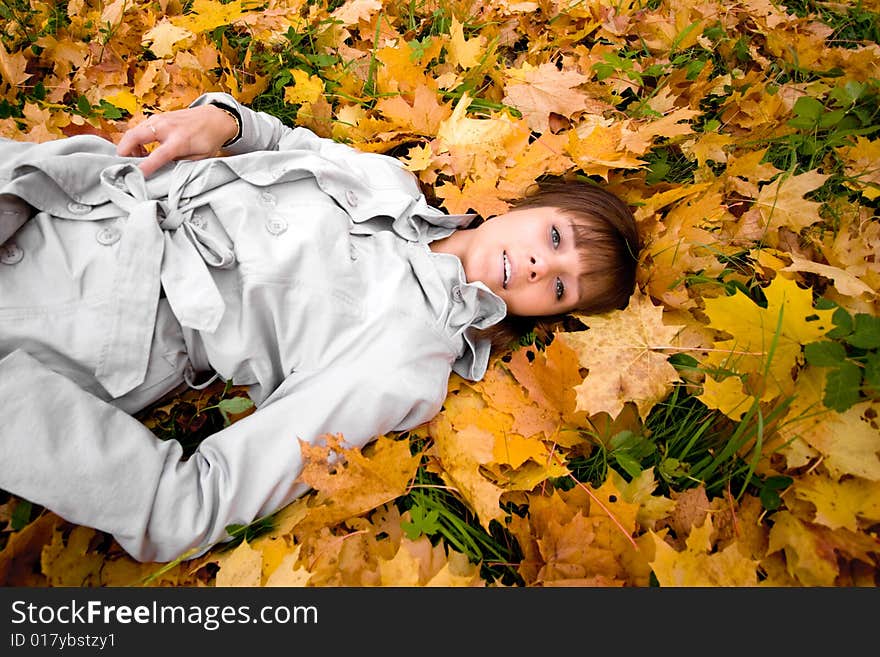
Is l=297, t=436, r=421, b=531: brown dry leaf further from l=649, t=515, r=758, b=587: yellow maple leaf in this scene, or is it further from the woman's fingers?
the woman's fingers

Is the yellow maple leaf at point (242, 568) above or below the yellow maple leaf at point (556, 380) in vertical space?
below

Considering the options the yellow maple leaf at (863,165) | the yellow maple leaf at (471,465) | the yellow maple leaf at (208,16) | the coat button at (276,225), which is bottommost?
the yellow maple leaf at (471,465)

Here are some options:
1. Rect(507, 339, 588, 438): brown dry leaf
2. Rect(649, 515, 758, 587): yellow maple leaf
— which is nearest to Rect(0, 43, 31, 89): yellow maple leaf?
Rect(507, 339, 588, 438): brown dry leaf

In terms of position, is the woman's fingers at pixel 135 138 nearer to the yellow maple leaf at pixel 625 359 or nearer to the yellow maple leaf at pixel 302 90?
the yellow maple leaf at pixel 302 90

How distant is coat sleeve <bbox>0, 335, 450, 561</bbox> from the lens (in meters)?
1.19

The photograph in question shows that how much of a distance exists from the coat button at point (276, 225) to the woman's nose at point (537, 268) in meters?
0.76

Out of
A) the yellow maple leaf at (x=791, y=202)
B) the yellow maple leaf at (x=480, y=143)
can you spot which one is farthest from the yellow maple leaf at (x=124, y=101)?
the yellow maple leaf at (x=791, y=202)

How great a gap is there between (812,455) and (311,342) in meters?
1.27

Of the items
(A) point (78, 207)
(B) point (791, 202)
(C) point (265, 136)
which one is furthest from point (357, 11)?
(B) point (791, 202)

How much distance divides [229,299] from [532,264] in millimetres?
897

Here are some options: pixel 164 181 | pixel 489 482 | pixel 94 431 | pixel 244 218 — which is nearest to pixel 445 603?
pixel 489 482

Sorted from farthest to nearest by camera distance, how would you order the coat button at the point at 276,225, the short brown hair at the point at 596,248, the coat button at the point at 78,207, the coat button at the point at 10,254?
the short brown hair at the point at 596,248
the coat button at the point at 276,225
the coat button at the point at 78,207
the coat button at the point at 10,254

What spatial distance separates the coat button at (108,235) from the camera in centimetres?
148

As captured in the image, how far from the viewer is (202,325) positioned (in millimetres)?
1438
